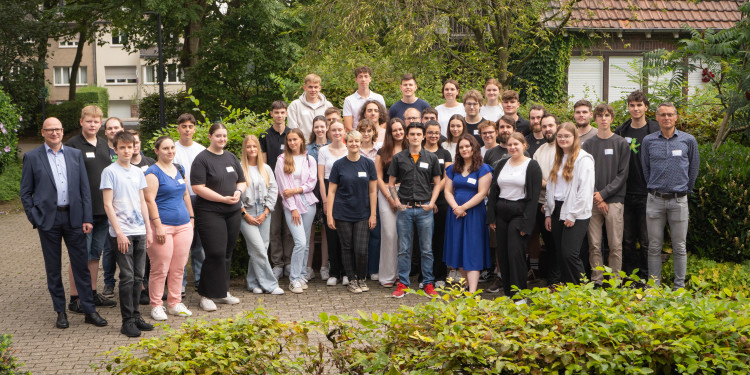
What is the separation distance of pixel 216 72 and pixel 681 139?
19.1 meters

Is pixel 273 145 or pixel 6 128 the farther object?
pixel 6 128

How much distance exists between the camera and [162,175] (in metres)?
7.99

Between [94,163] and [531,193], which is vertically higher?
[94,163]

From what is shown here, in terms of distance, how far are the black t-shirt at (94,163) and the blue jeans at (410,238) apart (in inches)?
133

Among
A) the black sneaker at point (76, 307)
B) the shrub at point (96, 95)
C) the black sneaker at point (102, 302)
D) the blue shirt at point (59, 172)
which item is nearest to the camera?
the blue shirt at point (59, 172)

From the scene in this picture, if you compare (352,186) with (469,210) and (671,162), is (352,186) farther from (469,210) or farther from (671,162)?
(671,162)

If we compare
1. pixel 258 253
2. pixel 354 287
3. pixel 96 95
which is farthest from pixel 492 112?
pixel 96 95

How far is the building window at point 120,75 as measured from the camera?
230 feet

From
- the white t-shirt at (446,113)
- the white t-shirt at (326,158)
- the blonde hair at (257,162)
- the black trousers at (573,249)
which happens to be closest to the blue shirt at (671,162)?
the black trousers at (573,249)

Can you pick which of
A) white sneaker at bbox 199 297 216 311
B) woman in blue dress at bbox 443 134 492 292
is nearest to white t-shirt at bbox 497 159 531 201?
woman in blue dress at bbox 443 134 492 292

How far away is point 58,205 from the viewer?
311 inches

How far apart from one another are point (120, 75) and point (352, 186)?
6579cm

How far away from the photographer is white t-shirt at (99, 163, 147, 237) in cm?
764

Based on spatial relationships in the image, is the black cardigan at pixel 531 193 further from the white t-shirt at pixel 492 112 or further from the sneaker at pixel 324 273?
the sneaker at pixel 324 273
